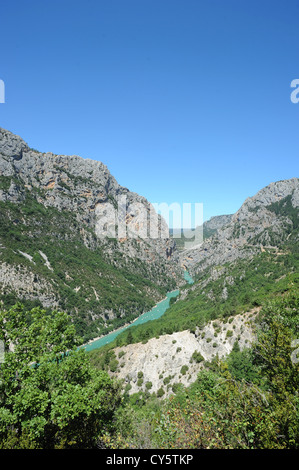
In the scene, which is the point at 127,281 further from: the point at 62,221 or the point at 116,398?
the point at 116,398

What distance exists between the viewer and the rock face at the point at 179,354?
41.0 metres

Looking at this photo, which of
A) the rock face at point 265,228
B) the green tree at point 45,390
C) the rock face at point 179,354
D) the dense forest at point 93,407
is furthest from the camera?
the rock face at point 265,228

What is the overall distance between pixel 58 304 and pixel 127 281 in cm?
7376

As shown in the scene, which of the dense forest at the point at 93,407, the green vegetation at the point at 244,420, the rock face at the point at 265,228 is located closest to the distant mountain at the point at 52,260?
the rock face at the point at 265,228

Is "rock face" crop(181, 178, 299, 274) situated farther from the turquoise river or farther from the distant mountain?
the distant mountain

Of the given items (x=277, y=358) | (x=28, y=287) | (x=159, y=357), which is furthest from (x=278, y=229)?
(x=277, y=358)

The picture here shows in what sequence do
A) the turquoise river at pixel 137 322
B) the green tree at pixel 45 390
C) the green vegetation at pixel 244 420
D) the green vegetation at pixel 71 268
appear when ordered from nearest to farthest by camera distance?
the green vegetation at pixel 244 420, the green tree at pixel 45 390, the turquoise river at pixel 137 322, the green vegetation at pixel 71 268

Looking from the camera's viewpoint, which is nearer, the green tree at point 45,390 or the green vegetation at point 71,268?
the green tree at point 45,390

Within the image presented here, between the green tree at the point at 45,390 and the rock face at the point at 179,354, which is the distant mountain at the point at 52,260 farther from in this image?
the green tree at the point at 45,390

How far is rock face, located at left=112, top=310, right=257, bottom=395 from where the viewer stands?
41.0 metres

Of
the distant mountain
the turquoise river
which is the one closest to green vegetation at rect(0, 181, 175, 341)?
the distant mountain

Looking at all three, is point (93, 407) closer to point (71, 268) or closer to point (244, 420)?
point (244, 420)

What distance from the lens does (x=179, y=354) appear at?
45.7 meters

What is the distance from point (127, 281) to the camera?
18375cm
